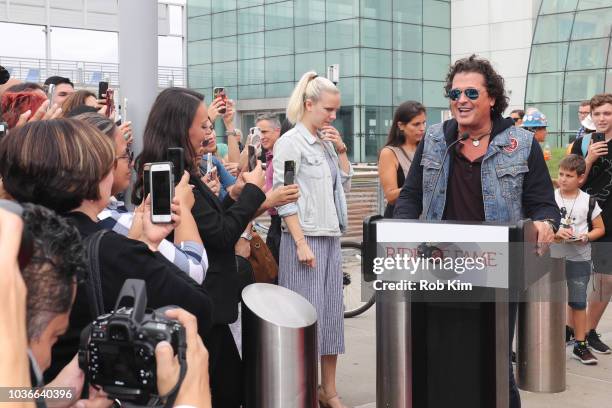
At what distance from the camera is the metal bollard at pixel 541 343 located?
6.09 meters

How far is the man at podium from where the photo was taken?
14.4ft

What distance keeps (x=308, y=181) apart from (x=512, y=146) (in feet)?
4.81

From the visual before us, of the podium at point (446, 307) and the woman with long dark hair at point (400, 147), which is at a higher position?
the woman with long dark hair at point (400, 147)

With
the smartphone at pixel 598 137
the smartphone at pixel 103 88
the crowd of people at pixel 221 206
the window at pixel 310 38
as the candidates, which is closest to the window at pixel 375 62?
the window at pixel 310 38

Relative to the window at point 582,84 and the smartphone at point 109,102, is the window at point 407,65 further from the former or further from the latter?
the smartphone at point 109,102

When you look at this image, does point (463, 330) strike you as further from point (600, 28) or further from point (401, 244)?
point (600, 28)

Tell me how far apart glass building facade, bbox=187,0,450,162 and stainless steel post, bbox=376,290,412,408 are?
1368 inches

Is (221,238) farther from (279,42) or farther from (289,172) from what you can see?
(279,42)

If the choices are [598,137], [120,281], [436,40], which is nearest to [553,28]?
[436,40]

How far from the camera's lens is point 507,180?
4.39 meters

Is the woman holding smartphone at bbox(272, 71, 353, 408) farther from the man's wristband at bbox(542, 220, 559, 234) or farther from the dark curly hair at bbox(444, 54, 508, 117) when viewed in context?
the man's wristband at bbox(542, 220, 559, 234)

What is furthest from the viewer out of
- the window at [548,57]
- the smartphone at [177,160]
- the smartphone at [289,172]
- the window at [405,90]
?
the window at [405,90]

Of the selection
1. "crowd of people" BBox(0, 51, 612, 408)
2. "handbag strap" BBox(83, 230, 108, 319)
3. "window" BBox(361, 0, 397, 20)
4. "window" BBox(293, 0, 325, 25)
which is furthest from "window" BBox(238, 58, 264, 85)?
"handbag strap" BBox(83, 230, 108, 319)

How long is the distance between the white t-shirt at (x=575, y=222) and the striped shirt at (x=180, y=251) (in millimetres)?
4319
